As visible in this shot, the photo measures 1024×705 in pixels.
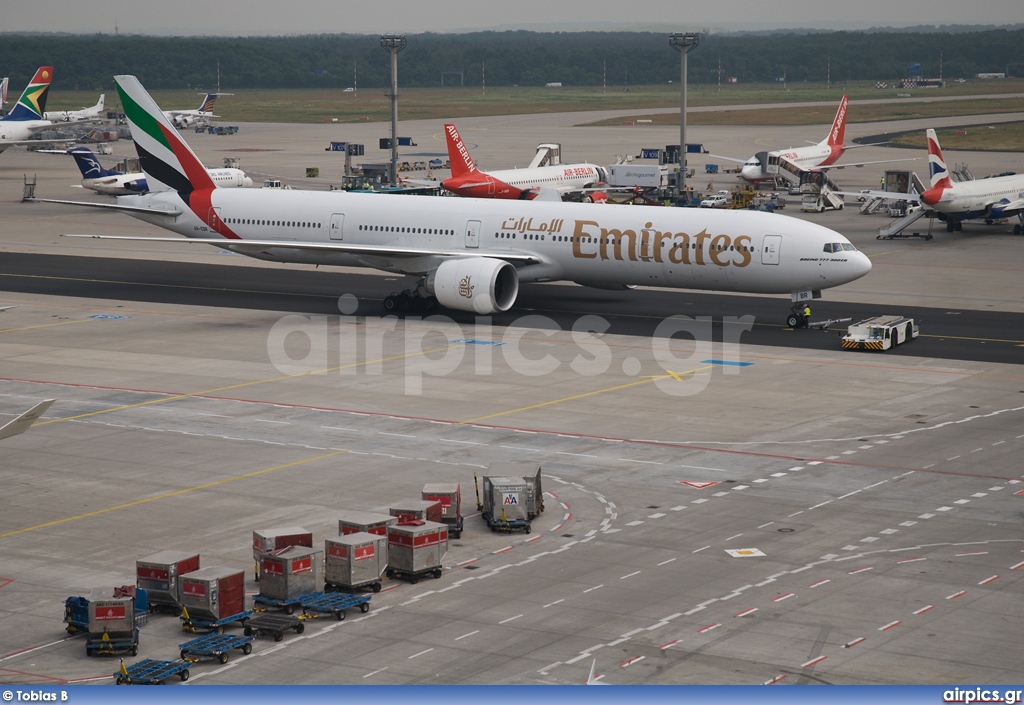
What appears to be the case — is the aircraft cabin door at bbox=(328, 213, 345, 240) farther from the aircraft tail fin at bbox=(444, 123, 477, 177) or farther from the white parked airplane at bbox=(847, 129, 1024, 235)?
the white parked airplane at bbox=(847, 129, 1024, 235)

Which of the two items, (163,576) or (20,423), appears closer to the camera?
(163,576)

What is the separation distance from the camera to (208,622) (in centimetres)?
2441

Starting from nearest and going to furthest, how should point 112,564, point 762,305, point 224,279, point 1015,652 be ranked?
1. point 1015,652
2. point 112,564
3. point 762,305
4. point 224,279

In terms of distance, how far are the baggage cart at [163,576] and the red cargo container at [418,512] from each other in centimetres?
449

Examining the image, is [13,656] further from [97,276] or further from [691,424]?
[97,276]

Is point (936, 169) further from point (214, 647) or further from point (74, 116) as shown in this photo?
point (74, 116)

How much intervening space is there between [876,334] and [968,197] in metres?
38.5

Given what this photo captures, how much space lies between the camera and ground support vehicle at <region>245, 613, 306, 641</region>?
2392 cm

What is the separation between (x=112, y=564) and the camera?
27.6 meters

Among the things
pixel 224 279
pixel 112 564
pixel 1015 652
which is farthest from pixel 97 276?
pixel 1015 652

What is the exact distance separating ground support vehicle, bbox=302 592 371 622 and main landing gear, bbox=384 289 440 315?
1372 inches

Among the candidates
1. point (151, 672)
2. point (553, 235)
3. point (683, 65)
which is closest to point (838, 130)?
point (683, 65)

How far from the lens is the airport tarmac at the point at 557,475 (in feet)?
76.4

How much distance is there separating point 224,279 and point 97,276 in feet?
23.0
